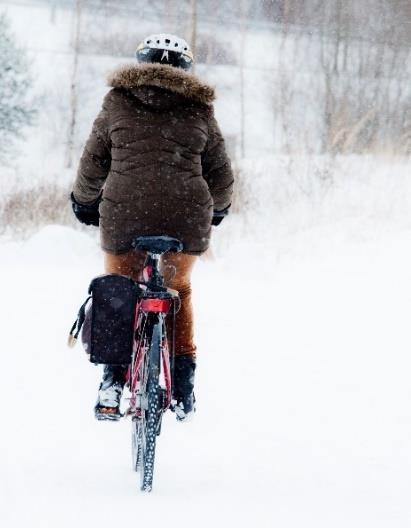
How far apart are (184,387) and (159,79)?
4.38 feet

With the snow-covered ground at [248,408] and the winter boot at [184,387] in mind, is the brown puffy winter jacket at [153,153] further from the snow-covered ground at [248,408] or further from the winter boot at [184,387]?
the snow-covered ground at [248,408]

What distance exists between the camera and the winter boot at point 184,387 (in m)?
3.47

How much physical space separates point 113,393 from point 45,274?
4547 millimetres

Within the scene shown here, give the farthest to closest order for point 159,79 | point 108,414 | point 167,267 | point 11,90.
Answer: point 11,90, point 167,267, point 108,414, point 159,79

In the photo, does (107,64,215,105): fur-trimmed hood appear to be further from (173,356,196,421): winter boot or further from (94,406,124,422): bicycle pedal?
(94,406,124,422): bicycle pedal

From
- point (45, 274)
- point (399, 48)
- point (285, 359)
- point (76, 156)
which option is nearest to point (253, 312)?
point (285, 359)

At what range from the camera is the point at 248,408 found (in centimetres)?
439

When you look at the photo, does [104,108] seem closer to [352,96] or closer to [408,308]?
[408,308]

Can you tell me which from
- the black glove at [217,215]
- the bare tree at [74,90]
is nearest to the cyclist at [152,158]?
the black glove at [217,215]

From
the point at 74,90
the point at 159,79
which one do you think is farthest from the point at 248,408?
the point at 74,90

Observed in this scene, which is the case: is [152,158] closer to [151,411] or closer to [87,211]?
[87,211]

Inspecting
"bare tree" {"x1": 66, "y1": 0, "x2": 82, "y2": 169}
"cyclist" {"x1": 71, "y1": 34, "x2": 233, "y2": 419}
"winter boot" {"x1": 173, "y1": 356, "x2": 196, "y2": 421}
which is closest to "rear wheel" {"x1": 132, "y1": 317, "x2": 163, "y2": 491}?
"cyclist" {"x1": 71, "y1": 34, "x2": 233, "y2": 419}

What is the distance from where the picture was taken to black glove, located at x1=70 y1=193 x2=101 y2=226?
3455 mm

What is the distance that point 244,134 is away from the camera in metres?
28.6
